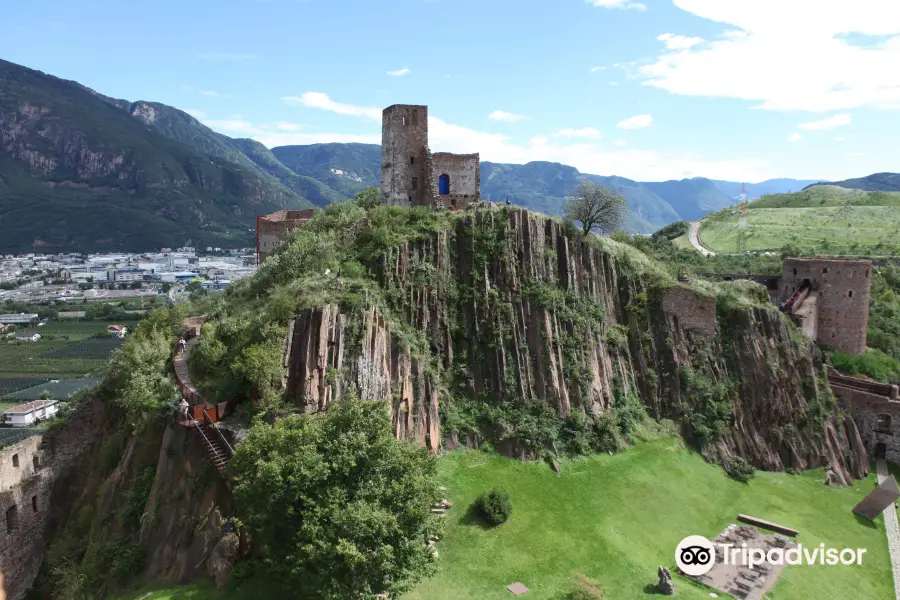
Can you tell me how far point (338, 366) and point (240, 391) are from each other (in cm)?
447

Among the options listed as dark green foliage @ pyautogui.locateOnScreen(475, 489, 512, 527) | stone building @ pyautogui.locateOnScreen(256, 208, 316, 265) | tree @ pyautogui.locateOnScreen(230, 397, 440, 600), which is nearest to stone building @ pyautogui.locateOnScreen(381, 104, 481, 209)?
stone building @ pyautogui.locateOnScreen(256, 208, 316, 265)

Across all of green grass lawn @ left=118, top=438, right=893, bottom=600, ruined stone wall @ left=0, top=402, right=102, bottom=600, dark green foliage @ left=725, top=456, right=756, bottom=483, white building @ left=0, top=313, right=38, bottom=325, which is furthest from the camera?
white building @ left=0, top=313, right=38, bottom=325

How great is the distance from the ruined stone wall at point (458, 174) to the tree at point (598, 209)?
302 inches

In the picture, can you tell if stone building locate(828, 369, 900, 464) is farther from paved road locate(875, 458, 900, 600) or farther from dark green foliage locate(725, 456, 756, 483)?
dark green foliage locate(725, 456, 756, 483)

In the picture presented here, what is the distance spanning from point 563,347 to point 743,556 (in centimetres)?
1461

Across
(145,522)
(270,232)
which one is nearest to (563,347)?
(145,522)

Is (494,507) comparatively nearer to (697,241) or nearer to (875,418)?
(875,418)

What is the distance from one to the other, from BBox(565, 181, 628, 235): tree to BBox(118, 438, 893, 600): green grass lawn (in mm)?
17173

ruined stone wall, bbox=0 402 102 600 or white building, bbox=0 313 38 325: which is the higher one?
ruined stone wall, bbox=0 402 102 600

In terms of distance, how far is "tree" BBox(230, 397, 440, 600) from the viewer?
722 inches

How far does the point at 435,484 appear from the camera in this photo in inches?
854

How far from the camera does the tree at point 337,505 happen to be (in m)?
18.3

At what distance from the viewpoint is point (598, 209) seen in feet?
146

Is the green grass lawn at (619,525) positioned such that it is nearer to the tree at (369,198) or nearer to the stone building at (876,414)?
the stone building at (876,414)
